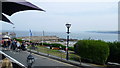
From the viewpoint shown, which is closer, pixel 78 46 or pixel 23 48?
pixel 78 46

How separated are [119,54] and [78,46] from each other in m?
3.65

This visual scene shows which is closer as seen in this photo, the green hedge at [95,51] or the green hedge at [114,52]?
the green hedge at [95,51]

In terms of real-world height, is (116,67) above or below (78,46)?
below

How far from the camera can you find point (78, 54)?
18.5m

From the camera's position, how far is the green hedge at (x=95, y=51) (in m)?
16.6

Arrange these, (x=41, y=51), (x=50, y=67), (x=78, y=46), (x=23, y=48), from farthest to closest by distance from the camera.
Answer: (x=23, y=48)
(x=41, y=51)
(x=78, y=46)
(x=50, y=67)

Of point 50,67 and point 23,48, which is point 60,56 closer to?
point 50,67

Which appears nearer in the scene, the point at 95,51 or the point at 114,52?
the point at 95,51

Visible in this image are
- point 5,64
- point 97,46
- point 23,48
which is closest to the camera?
point 5,64

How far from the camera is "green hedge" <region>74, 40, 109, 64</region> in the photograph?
16609 mm

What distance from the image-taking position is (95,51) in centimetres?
1680

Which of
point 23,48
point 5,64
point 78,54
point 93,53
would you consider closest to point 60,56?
point 78,54

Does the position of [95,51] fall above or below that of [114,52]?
above

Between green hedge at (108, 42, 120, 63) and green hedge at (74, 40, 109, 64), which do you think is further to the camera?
green hedge at (108, 42, 120, 63)
